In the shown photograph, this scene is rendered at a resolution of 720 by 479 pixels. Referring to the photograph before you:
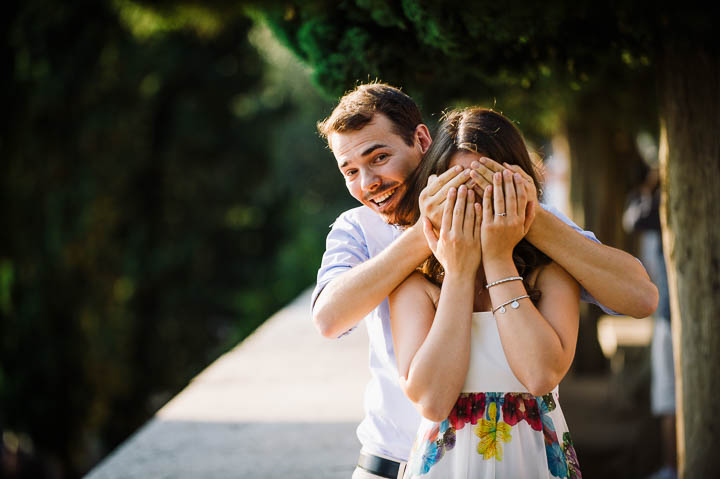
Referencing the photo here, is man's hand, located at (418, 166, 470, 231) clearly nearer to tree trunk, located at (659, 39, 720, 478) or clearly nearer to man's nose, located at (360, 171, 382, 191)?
man's nose, located at (360, 171, 382, 191)

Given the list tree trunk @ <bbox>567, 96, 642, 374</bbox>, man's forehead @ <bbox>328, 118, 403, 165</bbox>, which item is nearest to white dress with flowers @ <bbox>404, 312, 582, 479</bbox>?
man's forehead @ <bbox>328, 118, 403, 165</bbox>

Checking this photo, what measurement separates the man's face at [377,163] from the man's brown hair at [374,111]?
2cm

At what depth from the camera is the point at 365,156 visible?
2.12m

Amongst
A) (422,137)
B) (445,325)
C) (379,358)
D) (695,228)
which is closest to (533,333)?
(445,325)

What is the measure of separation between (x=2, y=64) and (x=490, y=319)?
12512mm

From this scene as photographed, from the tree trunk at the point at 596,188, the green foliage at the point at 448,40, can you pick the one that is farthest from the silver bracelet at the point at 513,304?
the tree trunk at the point at 596,188

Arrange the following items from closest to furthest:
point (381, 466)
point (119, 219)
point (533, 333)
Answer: point (533, 333), point (381, 466), point (119, 219)

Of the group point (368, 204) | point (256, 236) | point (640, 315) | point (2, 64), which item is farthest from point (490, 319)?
point (256, 236)

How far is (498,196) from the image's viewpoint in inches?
68.9

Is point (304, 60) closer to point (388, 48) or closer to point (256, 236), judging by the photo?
point (388, 48)

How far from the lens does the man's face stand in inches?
83.7

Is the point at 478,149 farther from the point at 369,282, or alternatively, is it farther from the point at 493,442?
the point at 493,442

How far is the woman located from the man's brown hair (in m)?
0.35

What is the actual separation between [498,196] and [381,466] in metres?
0.83
